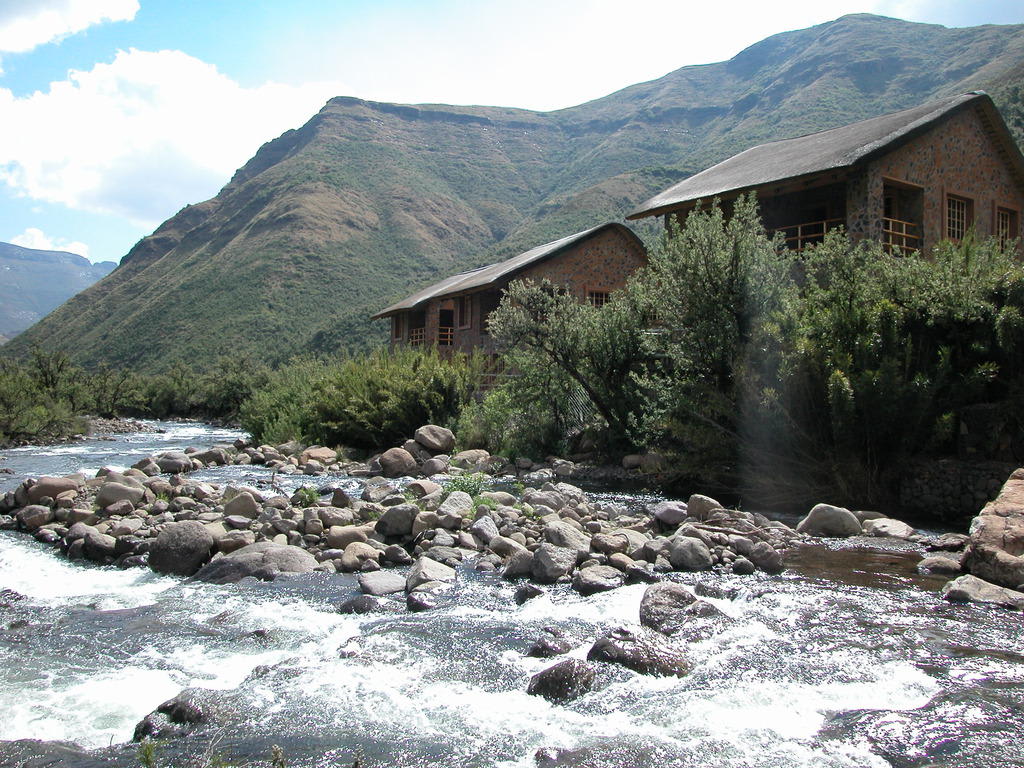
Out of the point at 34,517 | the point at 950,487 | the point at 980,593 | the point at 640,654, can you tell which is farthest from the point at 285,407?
the point at 980,593

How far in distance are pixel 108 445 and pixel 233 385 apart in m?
17.9

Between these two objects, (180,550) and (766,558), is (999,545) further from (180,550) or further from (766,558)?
(180,550)

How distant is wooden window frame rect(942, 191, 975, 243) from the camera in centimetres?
1795

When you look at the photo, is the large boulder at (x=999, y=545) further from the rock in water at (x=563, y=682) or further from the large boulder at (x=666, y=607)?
the rock in water at (x=563, y=682)

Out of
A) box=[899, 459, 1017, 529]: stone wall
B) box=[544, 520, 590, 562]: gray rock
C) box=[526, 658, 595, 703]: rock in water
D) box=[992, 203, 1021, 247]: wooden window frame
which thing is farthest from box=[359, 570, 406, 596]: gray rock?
box=[992, 203, 1021, 247]: wooden window frame

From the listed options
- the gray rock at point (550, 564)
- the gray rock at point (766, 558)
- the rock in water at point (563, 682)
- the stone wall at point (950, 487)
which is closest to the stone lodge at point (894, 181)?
the stone wall at point (950, 487)

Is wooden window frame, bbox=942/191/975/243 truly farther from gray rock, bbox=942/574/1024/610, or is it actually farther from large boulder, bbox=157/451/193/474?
large boulder, bbox=157/451/193/474

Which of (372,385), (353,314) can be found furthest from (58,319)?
(372,385)

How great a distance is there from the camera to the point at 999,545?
23.8 ft

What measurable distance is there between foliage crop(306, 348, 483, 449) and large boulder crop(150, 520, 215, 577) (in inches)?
458

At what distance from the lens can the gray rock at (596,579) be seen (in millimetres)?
7039

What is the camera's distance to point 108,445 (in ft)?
82.3

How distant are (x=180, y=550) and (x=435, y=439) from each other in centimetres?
1053

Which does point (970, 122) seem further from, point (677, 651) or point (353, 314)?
point (353, 314)
